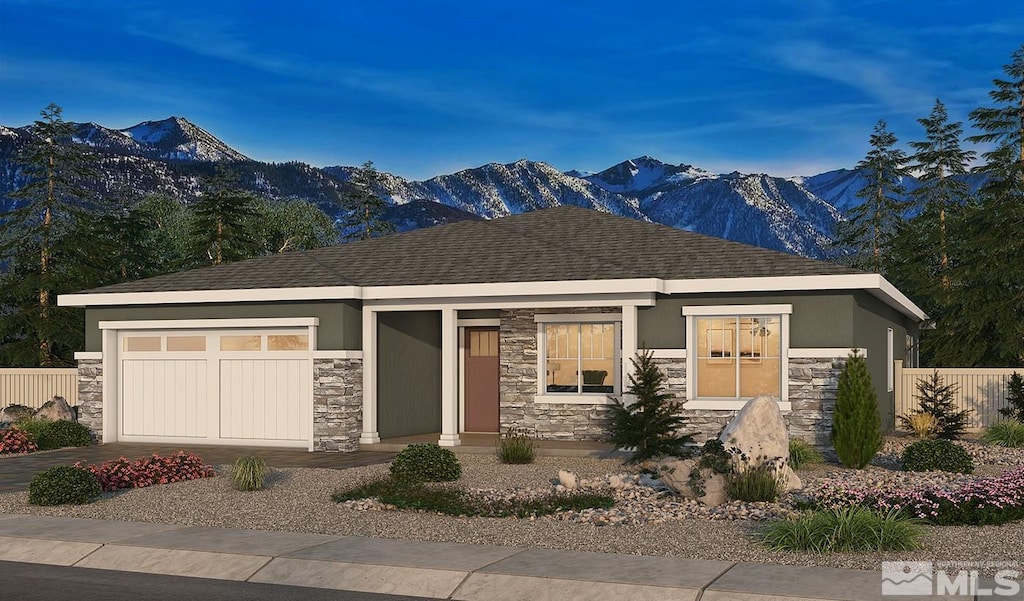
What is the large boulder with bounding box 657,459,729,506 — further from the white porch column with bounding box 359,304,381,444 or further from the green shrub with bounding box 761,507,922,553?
the white porch column with bounding box 359,304,381,444

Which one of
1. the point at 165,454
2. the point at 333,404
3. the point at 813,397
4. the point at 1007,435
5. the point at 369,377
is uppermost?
the point at 369,377

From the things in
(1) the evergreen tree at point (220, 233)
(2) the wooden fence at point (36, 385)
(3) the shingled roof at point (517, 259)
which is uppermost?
(1) the evergreen tree at point (220, 233)

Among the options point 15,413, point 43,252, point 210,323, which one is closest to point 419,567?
point 210,323

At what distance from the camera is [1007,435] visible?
2122 centimetres

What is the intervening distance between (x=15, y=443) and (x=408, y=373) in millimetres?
7277

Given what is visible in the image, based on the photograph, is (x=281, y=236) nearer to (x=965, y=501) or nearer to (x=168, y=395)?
(x=168, y=395)

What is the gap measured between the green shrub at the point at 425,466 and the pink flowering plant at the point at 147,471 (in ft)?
9.73

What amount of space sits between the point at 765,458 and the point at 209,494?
697 centimetres

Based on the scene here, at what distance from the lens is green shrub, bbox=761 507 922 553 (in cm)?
1022

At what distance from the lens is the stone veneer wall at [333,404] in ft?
67.6

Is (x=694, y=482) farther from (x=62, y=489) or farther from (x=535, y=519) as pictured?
(x=62, y=489)

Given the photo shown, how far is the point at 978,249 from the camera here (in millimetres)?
34844

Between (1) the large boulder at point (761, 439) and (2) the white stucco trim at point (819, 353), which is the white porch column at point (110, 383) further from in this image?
(1) the large boulder at point (761, 439)

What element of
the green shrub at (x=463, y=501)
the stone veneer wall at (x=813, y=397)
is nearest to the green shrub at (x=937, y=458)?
the stone veneer wall at (x=813, y=397)
